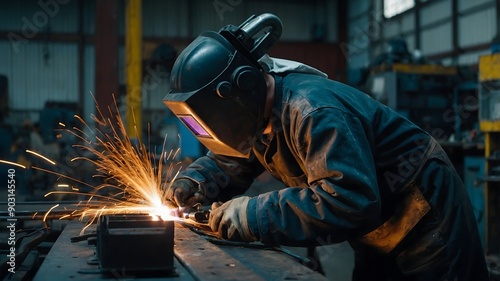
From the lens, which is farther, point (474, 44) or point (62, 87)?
point (62, 87)

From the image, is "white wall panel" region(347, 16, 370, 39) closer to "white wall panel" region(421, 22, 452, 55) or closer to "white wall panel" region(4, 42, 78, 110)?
"white wall panel" region(421, 22, 452, 55)

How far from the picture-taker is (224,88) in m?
1.79

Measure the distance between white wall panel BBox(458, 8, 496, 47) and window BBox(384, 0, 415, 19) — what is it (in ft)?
5.99

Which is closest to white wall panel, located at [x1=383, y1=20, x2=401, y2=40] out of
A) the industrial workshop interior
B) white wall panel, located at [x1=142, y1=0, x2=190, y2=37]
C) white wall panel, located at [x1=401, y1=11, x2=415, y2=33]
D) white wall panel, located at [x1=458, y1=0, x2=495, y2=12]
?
white wall panel, located at [x1=401, y1=11, x2=415, y2=33]

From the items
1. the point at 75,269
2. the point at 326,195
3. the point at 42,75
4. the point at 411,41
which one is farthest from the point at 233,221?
the point at 42,75

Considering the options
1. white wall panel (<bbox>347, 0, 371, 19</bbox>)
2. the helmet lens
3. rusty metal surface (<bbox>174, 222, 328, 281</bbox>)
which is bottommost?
rusty metal surface (<bbox>174, 222, 328, 281</bbox>)

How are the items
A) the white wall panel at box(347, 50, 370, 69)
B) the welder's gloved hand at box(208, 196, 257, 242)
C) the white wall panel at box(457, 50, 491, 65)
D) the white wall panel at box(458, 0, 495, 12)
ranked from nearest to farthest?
1. the welder's gloved hand at box(208, 196, 257, 242)
2. the white wall panel at box(458, 0, 495, 12)
3. the white wall panel at box(457, 50, 491, 65)
4. the white wall panel at box(347, 50, 370, 69)

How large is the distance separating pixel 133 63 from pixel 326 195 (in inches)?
262

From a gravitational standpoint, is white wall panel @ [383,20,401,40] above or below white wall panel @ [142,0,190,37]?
below

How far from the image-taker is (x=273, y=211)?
5.47 ft

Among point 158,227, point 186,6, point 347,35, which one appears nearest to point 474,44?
point 347,35

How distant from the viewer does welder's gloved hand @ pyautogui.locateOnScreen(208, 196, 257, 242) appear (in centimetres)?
171

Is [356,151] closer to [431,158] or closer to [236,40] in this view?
[431,158]

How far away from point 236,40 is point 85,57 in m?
13.3
